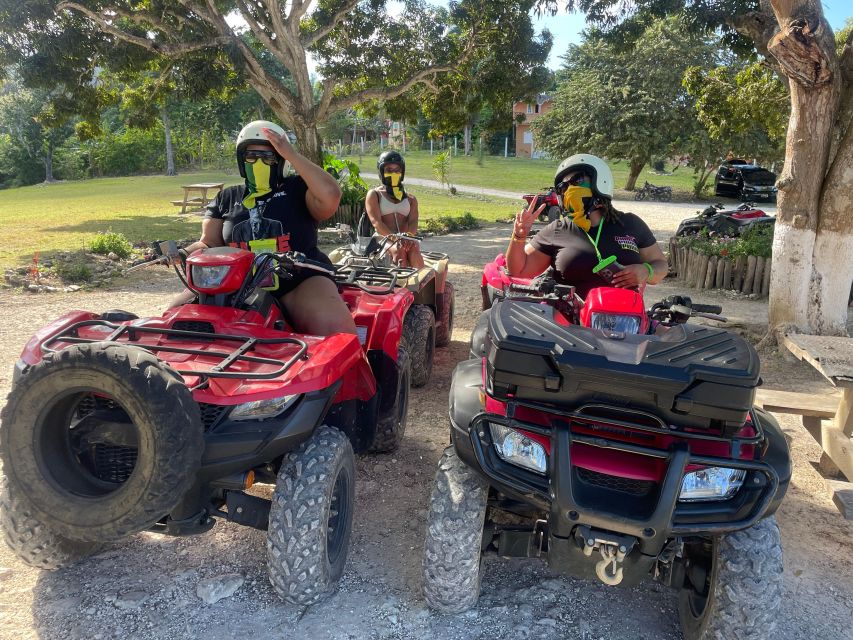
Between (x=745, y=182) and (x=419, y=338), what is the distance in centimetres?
2672

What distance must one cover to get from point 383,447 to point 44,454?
227 centimetres

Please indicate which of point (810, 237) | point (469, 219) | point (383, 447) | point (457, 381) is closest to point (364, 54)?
point (469, 219)

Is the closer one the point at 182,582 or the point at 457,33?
the point at 182,582

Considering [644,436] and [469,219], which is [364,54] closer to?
[469,219]

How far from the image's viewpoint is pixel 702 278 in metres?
10.9

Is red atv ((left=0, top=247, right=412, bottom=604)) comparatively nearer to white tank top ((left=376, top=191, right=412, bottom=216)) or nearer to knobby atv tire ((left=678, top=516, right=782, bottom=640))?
knobby atv tire ((left=678, top=516, right=782, bottom=640))

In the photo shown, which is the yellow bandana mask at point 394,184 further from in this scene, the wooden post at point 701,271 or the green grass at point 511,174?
the green grass at point 511,174

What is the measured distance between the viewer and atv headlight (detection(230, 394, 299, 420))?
2.60 meters

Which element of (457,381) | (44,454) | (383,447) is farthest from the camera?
(383,447)

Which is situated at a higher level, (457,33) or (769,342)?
(457,33)

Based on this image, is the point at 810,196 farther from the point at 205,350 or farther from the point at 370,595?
the point at 205,350

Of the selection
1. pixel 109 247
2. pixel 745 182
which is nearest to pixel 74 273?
pixel 109 247

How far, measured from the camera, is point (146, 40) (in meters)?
13.2

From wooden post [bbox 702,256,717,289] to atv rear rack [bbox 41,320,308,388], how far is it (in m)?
9.39
